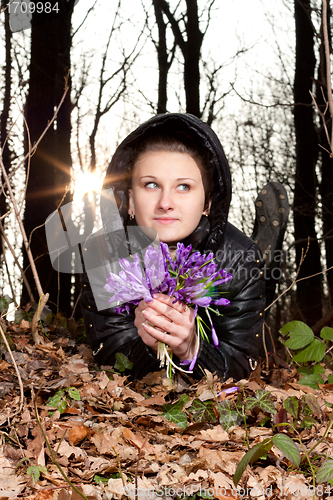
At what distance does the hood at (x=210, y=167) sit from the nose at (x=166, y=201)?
33cm

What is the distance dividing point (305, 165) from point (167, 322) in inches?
245

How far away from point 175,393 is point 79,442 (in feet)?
2.58

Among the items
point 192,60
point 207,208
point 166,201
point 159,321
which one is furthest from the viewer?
point 192,60

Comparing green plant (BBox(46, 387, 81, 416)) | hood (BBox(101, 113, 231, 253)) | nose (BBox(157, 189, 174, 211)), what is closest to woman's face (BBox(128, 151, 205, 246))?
nose (BBox(157, 189, 174, 211))

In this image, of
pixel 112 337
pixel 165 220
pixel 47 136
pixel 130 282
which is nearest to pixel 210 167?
pixel 165 220

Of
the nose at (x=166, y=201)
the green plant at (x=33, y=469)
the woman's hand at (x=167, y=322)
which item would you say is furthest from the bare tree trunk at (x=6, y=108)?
the green plant at (x=33, y=469)

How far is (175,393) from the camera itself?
2.91 metres

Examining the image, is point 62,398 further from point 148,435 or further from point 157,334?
point 157,334

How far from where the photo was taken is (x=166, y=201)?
2873 mm

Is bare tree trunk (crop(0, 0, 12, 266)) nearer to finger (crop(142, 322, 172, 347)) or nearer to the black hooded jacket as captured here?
the black hooded jacket

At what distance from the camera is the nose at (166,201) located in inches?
113

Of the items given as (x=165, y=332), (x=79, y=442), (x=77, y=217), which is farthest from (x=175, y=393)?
(x=77, y=217)

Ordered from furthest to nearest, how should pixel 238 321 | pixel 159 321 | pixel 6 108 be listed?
pixel 6 108
pixel 238 321
pixel 159 321

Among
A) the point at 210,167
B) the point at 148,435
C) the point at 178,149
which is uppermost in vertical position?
the point at 178,149
